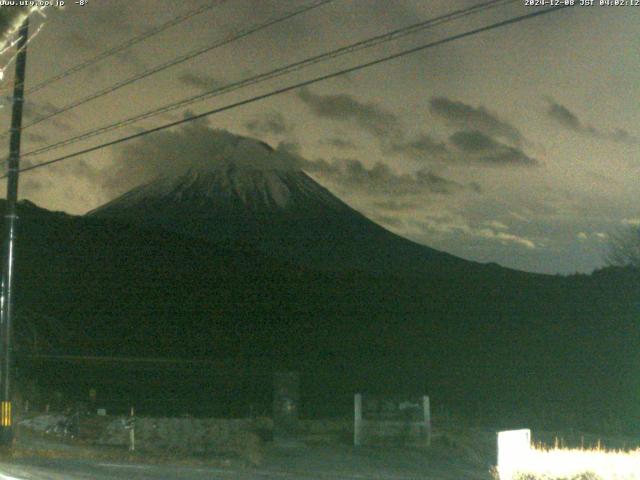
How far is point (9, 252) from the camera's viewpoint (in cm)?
1772

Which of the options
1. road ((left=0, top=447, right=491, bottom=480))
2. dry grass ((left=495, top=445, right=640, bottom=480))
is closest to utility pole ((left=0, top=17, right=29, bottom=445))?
road ((left=0, top=447, right=491, bottom=480))

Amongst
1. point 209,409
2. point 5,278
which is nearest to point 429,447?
point 5,278

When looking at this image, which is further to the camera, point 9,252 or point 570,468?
point 9,252

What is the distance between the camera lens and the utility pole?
57.2 feet

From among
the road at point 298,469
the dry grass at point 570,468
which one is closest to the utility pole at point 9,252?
the road at point 298,469

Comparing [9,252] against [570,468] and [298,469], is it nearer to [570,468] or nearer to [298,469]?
[298,469]

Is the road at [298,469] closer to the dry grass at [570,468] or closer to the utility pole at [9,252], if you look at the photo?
the dry grass at [570,468]

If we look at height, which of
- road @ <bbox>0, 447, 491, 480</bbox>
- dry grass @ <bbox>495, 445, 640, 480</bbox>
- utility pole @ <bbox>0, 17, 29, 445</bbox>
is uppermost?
utility pole @ <bbox>0, 17, 29, 445</bbox>

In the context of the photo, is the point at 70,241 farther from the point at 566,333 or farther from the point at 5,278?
the point at 5,278

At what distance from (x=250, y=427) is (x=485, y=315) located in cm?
5590

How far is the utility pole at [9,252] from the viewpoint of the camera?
57.2ft

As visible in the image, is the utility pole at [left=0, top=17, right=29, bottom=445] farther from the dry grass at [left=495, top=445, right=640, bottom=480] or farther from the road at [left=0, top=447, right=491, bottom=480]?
the dry grass at [left=495, top=445, right=640, bottom=480]

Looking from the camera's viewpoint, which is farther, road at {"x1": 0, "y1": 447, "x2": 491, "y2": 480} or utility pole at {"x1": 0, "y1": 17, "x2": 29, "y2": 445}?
utility pole at {"x1": 0, "y1": 17, "x2": 29, "y2": 445}

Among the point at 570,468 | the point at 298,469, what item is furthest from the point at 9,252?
the point at 570,468
